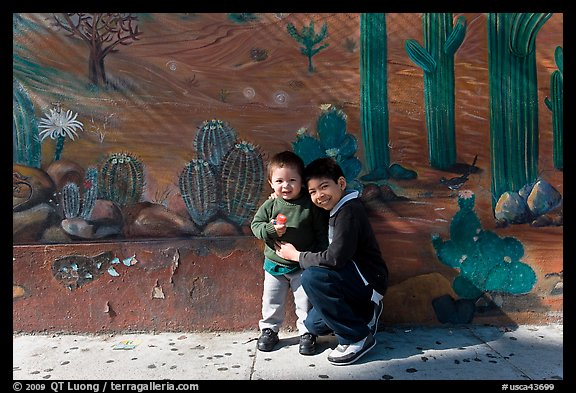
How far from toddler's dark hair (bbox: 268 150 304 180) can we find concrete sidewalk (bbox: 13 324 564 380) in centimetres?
119

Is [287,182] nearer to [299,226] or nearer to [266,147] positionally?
[299,226]

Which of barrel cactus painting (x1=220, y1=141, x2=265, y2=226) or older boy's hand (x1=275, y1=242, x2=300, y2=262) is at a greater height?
barrel cactus painting (x1=220, y1=141, x2=265, y2=226)

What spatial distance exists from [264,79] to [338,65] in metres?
0.55

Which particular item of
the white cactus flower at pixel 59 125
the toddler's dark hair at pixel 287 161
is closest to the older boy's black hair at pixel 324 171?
the toddler's dark hair at pixel 287 161

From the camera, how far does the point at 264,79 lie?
3.59 m

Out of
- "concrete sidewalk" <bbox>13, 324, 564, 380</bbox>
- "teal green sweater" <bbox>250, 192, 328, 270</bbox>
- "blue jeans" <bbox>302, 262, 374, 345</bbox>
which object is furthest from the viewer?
"teal green sweater" <bbox>250, 192, 328, 270</bbox>

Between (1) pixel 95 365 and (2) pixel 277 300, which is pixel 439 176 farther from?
(1) pixel 95 365

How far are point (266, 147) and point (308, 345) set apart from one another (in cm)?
140

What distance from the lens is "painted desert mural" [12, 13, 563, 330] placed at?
353 cm

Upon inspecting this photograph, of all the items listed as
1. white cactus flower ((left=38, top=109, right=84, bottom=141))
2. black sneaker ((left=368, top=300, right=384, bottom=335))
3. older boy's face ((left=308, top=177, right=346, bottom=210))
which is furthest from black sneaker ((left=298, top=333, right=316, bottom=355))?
white cactus flower ((left=38, top=109, right=84, bottom=141))

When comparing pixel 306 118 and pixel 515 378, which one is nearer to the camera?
pixel 515 378

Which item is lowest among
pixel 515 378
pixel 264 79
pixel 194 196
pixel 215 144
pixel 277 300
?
pixel 515 378

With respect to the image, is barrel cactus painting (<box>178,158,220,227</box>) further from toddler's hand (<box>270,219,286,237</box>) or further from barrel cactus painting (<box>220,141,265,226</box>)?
toddler's hand (<box>270,219,286,237</box>)
